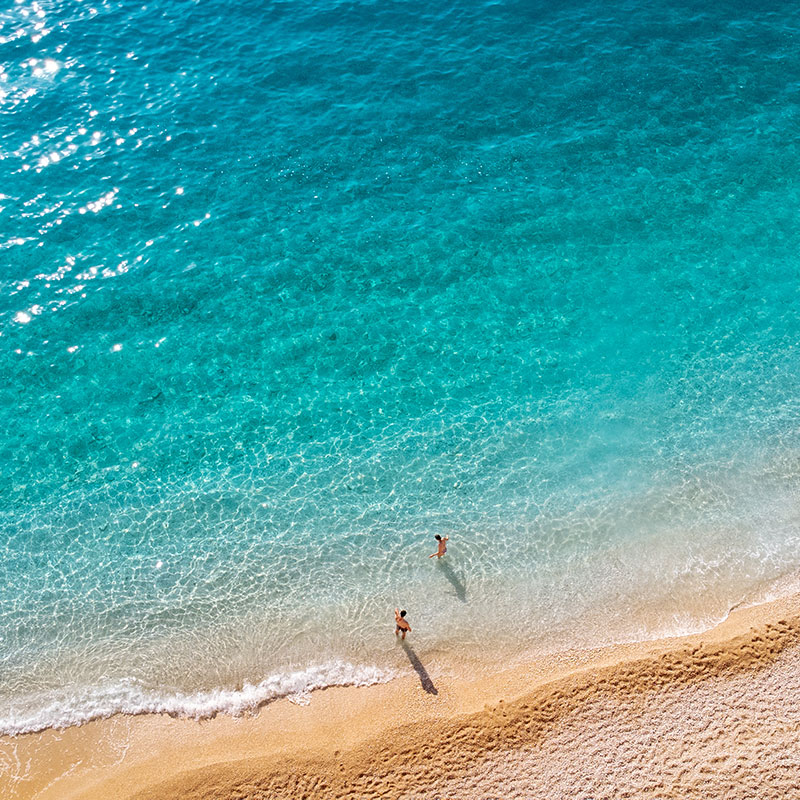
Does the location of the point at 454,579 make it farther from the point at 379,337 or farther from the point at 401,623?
the point at 379,337

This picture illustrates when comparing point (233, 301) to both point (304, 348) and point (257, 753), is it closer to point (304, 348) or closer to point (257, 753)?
point (304, 348)

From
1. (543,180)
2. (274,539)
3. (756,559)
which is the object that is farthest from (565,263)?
(274,539)

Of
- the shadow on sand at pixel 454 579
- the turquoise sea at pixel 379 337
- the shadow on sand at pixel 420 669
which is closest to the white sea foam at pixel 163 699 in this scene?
the turquoise sea at pixel 379 337

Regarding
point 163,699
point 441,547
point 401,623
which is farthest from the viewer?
point 441,547

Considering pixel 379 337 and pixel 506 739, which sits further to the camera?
pixel 379 337

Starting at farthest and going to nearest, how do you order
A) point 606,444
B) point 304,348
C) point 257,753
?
point 304,348
point 606,444
point 257,753

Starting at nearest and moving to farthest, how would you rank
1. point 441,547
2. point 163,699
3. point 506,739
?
point 506,739 < point 163,699 < point 441,547

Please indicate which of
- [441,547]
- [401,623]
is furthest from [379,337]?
[401,623]
